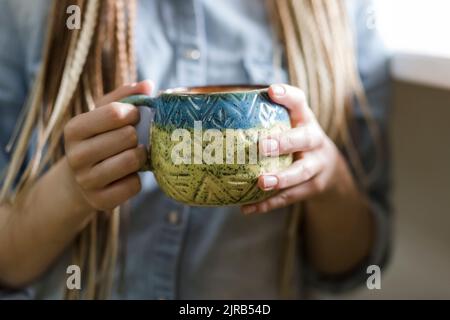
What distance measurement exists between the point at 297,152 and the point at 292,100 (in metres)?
0.05

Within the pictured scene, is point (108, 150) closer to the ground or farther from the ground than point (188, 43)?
Answer: closer to the ground

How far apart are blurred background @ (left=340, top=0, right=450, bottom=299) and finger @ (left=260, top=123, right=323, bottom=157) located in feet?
0.77

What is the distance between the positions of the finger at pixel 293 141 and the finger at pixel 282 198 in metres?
0.05

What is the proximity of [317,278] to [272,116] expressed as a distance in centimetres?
32

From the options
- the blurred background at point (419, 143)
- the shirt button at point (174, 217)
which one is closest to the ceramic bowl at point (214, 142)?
the shirt button at point (174, 217)

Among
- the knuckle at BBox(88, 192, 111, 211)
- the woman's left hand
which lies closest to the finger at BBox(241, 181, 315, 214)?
the woman's left hand

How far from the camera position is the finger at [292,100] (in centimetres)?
41

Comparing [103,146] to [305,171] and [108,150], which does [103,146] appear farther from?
[305,171]

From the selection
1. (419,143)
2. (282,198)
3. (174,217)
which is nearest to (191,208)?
(174,217)

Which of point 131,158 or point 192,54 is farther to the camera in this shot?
point 192,54

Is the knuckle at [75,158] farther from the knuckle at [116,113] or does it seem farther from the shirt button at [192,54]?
the shirt button at [192,54]

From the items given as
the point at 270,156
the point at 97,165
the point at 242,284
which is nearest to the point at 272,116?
the point at 270,156

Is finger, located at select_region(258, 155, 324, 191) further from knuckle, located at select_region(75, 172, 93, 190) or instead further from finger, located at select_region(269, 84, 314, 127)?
knuckle, located at select_region(75, 172, 93, 190)

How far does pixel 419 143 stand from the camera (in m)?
0.80
